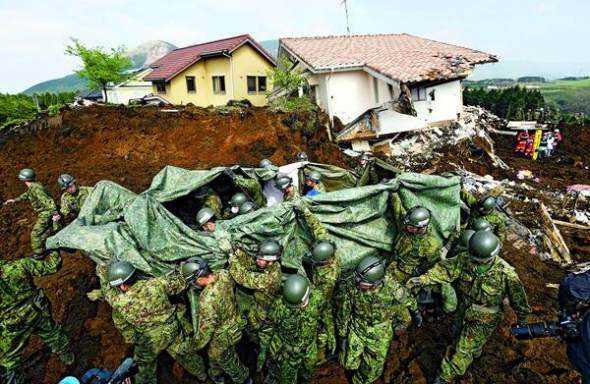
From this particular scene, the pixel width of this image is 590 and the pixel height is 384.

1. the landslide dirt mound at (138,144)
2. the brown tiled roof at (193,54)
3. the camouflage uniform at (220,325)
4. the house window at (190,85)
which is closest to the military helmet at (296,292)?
the camouflage uniform at (220,325)

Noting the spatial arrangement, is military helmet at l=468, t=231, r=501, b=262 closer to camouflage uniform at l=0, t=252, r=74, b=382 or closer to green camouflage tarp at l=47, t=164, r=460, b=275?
green camouflage tarp at l=47, t=164, r=460, b=275

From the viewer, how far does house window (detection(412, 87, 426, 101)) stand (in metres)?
14.2

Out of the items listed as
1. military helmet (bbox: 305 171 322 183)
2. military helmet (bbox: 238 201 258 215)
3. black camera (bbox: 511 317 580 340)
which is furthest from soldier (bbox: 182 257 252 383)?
black camera (bbox: 511 317 580 340)

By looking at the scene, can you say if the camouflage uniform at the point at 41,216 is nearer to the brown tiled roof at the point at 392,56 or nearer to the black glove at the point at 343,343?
the black glove at the point at 343,343

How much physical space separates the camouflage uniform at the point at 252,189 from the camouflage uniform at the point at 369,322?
8.20ft

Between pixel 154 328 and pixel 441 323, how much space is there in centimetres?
389

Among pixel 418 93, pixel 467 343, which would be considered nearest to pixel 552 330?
pixel 467 343

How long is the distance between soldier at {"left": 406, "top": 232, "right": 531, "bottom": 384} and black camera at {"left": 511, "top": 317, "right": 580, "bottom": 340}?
302 mm

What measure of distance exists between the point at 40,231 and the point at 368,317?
19.0 ft

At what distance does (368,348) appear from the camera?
3.80m

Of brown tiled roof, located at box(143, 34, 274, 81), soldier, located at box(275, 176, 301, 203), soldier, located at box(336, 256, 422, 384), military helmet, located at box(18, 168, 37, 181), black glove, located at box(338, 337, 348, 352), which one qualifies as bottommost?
black glove, located at box(338, 337, 348, 352)

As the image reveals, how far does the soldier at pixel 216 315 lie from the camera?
3.68 meters

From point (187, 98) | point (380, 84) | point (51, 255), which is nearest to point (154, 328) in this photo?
point (51, 255)

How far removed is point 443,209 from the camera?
16.5 feet
